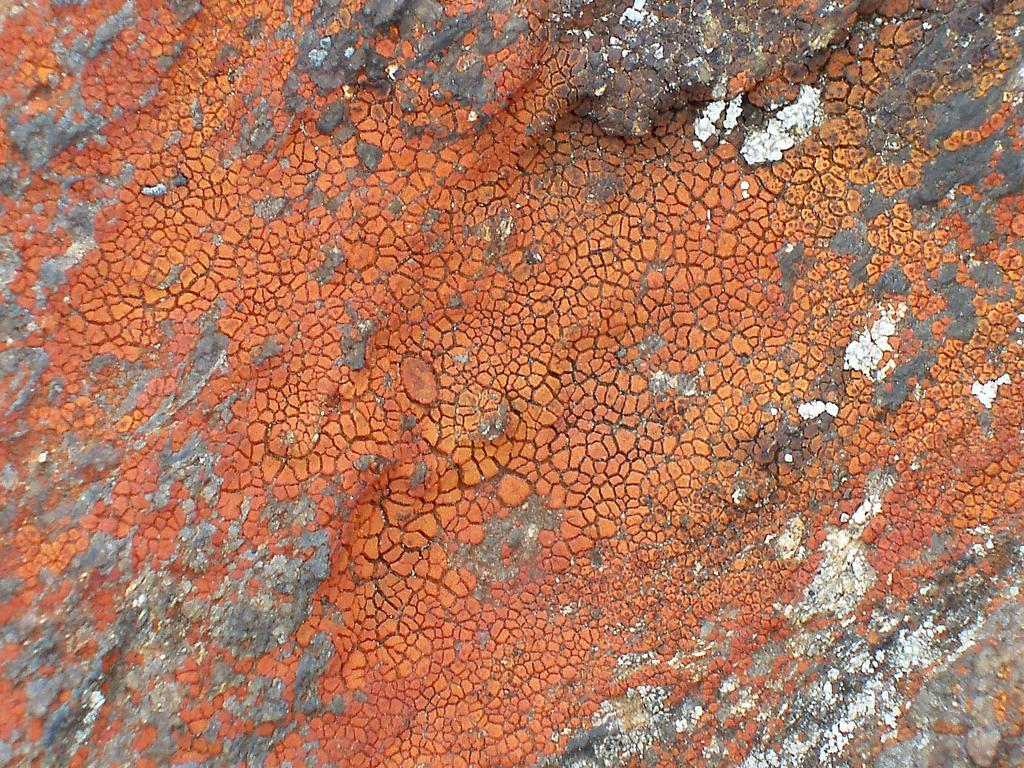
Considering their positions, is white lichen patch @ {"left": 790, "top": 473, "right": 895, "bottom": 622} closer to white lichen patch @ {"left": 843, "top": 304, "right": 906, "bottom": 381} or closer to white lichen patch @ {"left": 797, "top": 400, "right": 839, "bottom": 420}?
white lichen patch @ {"left": 797, "top": 400, "right": 839, "bottom": 420}

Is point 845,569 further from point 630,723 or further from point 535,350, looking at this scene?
point 535,350

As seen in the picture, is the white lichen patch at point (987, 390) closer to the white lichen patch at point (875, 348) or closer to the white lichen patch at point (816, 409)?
the white lichen patch at point (875, 348)

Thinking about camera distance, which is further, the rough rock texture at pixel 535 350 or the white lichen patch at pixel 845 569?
the white lichen patch at pixel 845 569

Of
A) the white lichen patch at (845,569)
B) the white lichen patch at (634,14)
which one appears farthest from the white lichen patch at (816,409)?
the white lichen patch at (634,14)

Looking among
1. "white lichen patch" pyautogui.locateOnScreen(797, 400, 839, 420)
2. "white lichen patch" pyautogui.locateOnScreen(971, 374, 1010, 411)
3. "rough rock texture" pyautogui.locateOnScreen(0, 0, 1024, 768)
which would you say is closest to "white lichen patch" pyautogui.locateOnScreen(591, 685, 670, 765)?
"rough rock texture" pyautogui.locateOnScreen(0, 0, 1024, 768)

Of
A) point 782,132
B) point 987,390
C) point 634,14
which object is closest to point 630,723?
point 987,390

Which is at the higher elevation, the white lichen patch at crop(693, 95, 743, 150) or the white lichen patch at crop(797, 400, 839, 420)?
the white lichen patch at crop(693, 95, 743, 150)
